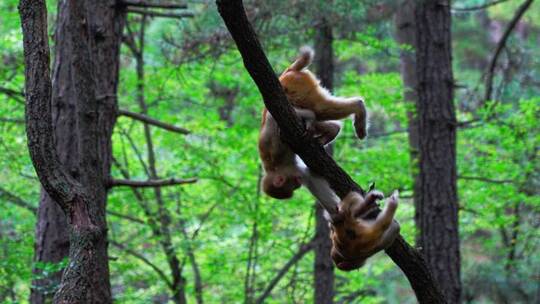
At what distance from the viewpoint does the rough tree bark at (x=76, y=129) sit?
4.18m

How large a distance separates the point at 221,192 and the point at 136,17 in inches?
151

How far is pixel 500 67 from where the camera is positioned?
12.3 meters

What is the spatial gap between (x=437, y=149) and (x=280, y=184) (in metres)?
4.74

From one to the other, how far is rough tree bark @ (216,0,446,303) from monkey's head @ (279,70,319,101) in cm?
89

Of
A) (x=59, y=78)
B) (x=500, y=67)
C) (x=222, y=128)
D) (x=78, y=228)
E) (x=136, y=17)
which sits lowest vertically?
(x=78, y=228)

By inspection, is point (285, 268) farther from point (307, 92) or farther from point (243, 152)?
point (307, 92)

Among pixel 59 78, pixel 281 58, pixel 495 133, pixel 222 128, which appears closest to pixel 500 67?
pixel 495 133

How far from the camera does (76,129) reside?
22.9 feet

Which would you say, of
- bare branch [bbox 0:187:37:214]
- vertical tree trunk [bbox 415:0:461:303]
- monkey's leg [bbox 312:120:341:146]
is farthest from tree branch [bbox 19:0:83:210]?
vertical tree trunk [bbox 415:0:461:303]

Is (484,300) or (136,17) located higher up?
(136,17)

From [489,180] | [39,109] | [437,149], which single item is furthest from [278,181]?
[489,180]

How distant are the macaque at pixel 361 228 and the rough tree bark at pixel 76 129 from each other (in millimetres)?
1539

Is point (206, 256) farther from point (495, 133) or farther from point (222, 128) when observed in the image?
point (495, 133)

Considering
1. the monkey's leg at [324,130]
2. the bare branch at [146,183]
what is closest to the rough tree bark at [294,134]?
the monkey's leg at [324,130]
